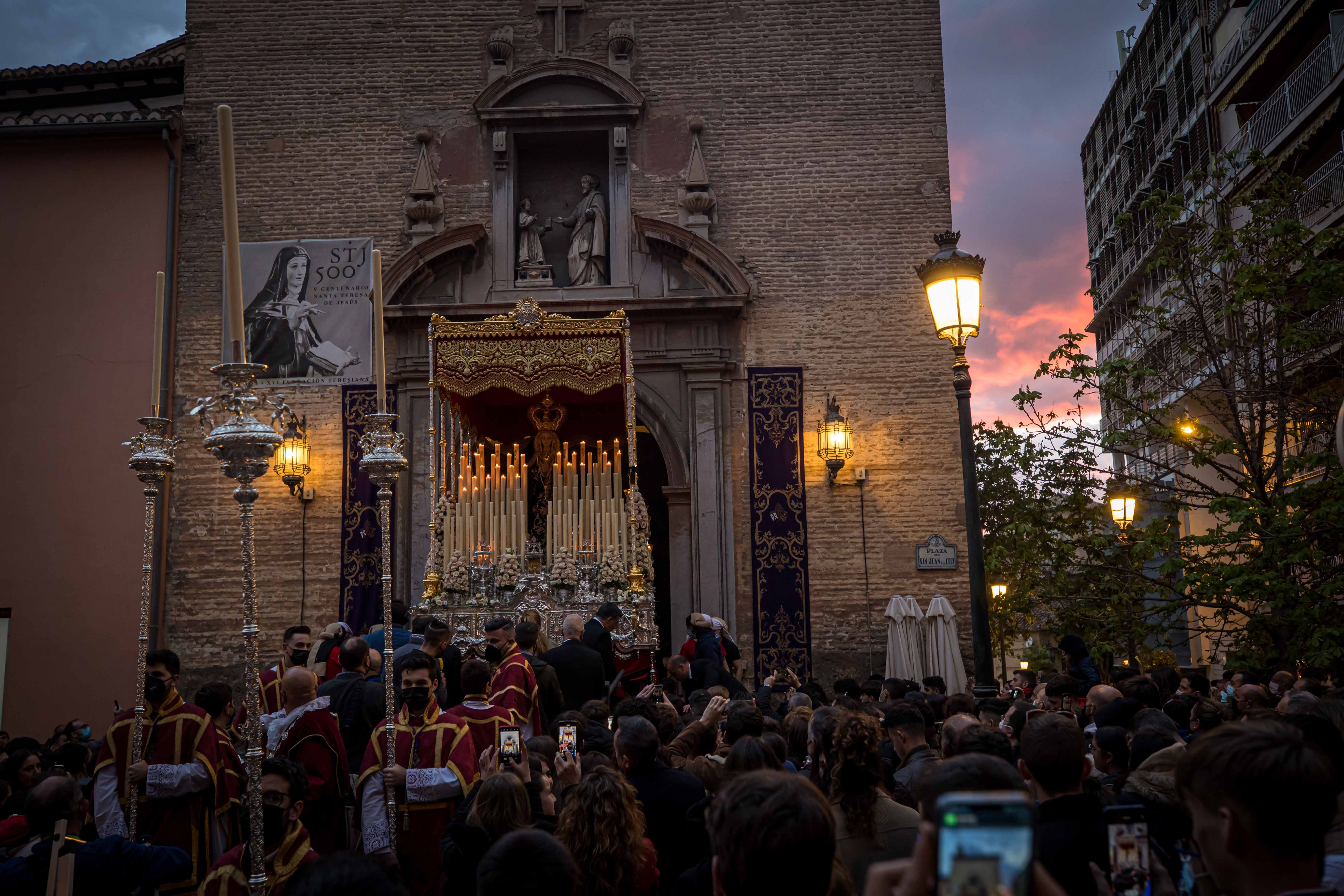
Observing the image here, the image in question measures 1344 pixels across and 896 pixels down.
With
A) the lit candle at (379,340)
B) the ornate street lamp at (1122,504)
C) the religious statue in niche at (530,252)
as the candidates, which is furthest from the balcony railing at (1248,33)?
the lit candle at (379,340)

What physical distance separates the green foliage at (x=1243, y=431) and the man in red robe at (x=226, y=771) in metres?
8.35

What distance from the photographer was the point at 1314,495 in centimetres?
1002

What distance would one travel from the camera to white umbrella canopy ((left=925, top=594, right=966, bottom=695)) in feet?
46.0

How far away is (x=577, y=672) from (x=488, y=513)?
4694 millimetres

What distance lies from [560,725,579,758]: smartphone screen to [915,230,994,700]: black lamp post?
12.3 feet

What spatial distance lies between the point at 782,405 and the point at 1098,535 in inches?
188

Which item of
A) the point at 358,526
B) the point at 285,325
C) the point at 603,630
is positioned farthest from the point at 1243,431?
the point at 285,325

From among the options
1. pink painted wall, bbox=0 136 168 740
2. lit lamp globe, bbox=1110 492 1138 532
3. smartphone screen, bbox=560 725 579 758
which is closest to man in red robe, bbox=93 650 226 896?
smartphone screen, bbox=560 725 579 758

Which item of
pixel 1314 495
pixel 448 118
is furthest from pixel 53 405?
pixel 1314 495

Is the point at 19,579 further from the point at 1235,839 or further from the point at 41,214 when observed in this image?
the point at 1235,839

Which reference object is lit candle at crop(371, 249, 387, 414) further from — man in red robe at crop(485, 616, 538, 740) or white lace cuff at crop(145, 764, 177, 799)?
man in red robe at crop(485, 616, 538, 740)

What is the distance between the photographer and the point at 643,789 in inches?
178

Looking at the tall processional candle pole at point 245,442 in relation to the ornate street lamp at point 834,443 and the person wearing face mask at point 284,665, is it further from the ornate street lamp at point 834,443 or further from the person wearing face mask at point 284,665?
the ornate street lamp at point 834,443

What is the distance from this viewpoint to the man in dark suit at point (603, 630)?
10.4 meters
